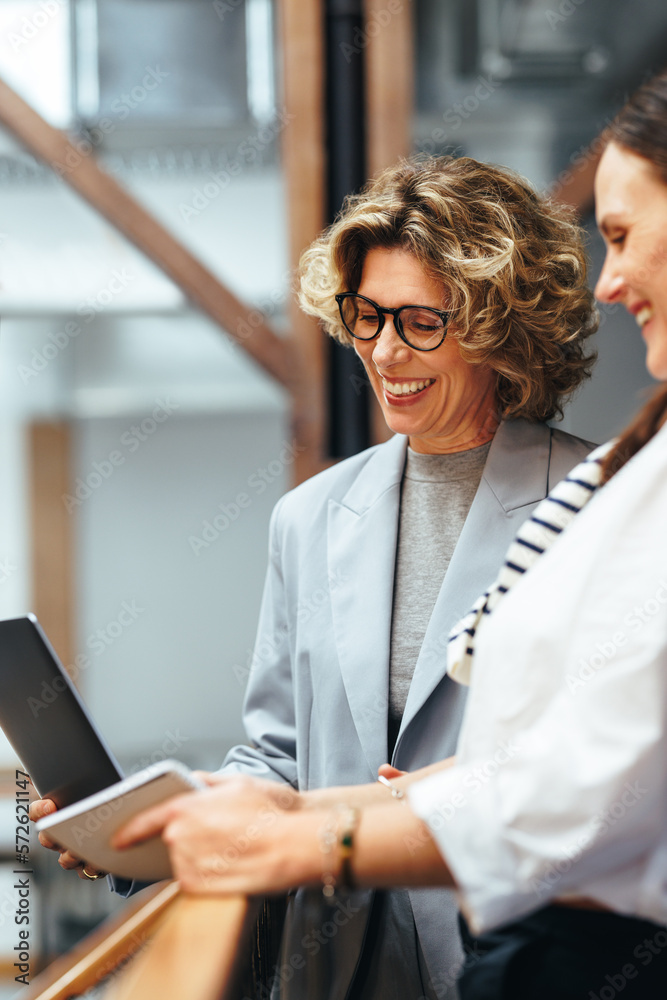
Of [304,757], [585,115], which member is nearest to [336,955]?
[304,757]

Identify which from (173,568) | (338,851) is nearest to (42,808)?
(338,851)

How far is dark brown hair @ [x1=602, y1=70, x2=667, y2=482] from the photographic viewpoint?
2.80 ft

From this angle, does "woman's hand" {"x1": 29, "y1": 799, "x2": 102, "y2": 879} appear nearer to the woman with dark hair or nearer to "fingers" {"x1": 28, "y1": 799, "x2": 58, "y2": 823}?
"fingers" {"x1": 28, "y1": 799, "x2": 58, "y2": 823}

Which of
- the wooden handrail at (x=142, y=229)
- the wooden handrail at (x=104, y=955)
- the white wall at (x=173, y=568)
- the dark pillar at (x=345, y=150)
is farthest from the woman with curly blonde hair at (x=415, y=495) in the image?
the white wall at (x=173, y=568)

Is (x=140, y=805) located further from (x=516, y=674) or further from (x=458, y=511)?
(x=458, y=511)

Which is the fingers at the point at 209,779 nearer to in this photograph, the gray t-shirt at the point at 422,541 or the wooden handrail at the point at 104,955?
the wooden handrail at the point at 104,955

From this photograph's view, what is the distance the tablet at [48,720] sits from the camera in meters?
1.08

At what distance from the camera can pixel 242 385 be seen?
436 centimetres

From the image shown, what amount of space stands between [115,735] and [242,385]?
2.14m

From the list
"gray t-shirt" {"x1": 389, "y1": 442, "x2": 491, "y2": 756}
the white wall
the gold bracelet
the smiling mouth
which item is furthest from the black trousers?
the white wall

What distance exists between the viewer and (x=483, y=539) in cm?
135

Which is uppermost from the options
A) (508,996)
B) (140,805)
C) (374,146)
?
(374,146)

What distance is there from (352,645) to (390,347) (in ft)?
1.51

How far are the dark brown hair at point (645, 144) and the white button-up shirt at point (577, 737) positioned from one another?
0.39 feet
